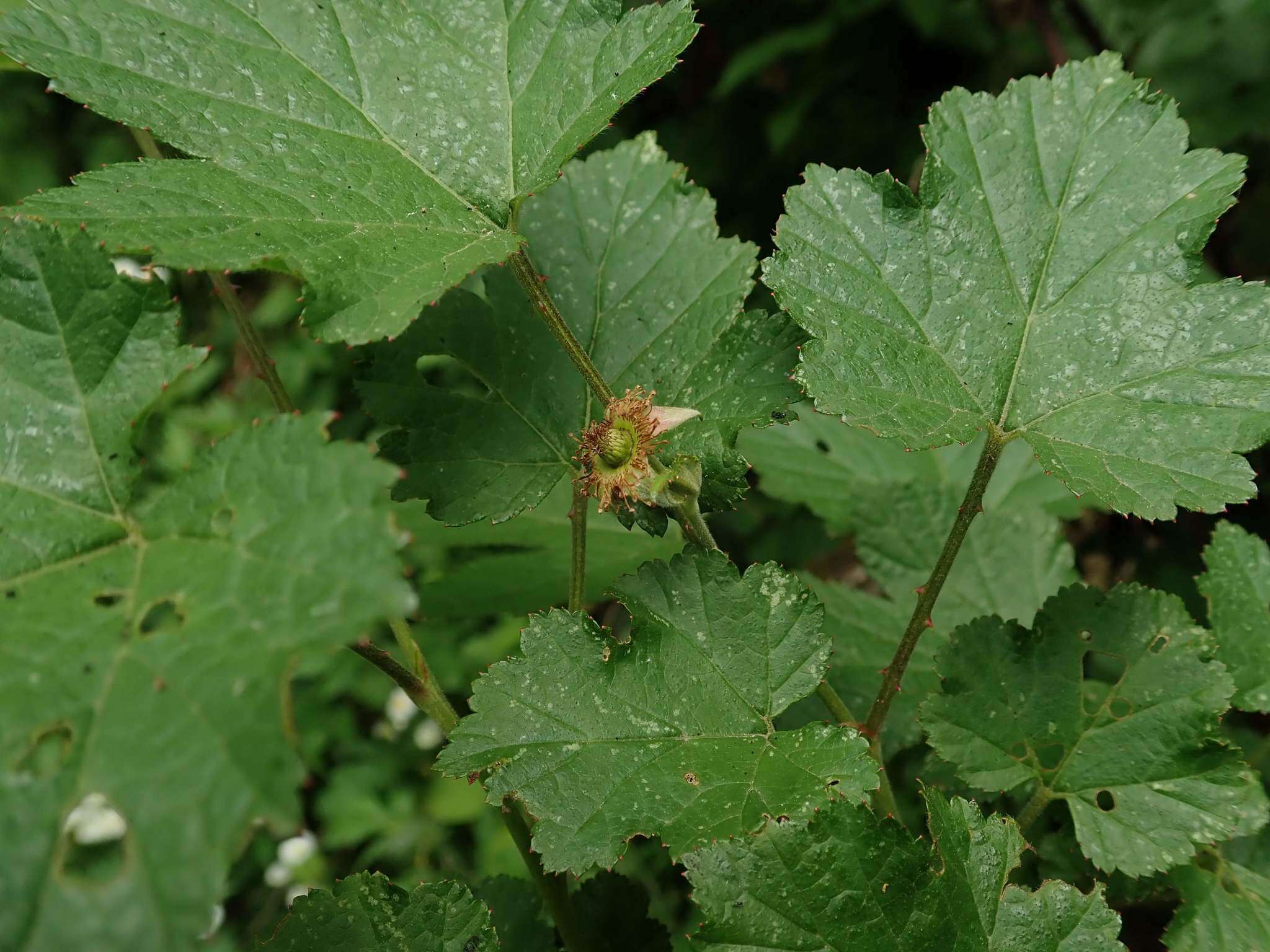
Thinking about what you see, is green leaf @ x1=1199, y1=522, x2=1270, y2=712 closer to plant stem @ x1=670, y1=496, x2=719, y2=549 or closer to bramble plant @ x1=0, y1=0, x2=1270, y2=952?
bramble plant @ x1=0, y1=0, x2=1270, y2=952

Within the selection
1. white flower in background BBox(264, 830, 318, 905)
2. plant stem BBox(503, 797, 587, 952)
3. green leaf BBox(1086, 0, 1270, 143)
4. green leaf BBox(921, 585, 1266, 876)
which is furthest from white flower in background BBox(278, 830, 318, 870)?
green leaf BBox(1086, 0, 1270, 143)

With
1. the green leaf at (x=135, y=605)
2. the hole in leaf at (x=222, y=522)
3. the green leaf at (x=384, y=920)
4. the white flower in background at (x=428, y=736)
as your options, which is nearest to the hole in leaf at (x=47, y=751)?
the green leaf at (x=135, y=605)

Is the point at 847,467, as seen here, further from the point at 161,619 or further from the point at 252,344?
the point at 161,619

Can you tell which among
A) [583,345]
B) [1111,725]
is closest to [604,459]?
[583,345]

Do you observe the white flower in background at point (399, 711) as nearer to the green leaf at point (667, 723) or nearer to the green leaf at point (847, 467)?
the green leaf at point (847, 467)

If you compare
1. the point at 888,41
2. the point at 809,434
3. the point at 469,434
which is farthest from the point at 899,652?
the point at 888,41

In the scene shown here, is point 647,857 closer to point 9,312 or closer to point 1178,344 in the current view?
point 1178,344
